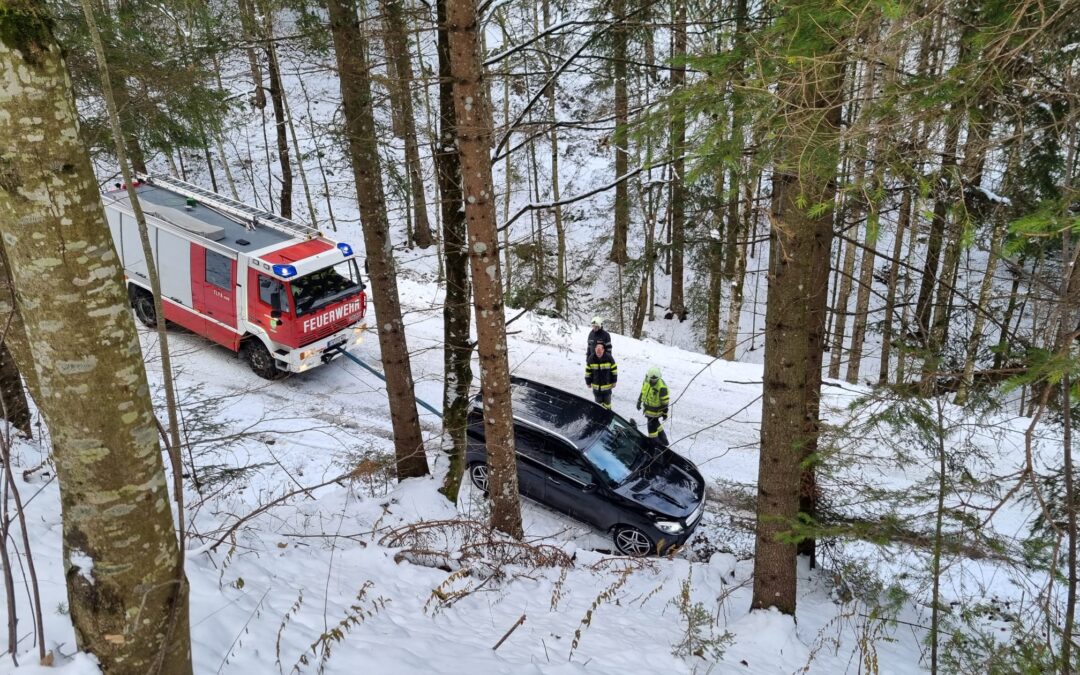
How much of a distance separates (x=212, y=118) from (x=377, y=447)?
202 inches

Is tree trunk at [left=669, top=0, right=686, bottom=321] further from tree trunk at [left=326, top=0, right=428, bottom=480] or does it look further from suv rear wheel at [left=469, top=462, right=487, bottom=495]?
suv rear wheel at [left=469, top=462, right=487, bottom=495]

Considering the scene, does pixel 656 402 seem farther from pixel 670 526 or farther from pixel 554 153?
pixel 554 153

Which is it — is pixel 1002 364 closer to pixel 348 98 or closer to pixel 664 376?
pixel 348 98

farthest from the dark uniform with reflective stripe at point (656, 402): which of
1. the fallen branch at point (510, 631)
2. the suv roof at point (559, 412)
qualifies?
the fallen branch at point (510, 631)

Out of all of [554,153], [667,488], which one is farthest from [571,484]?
[554,153]

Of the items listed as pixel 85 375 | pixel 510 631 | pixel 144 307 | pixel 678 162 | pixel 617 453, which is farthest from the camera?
pixel 144 307

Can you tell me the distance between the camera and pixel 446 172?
680cm

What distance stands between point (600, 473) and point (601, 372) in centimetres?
283

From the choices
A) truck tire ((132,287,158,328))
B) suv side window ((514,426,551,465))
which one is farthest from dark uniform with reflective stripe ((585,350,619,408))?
truck tire ((132,287,158,328))

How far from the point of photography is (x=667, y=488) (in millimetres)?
8648

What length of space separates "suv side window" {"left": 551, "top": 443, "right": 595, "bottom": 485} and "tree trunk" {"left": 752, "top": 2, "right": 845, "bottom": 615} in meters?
2.92

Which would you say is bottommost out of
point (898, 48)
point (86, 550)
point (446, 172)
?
point (86, 550)

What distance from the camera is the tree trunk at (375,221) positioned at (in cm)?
624

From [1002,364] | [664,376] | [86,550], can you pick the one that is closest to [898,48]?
[1002,364]
